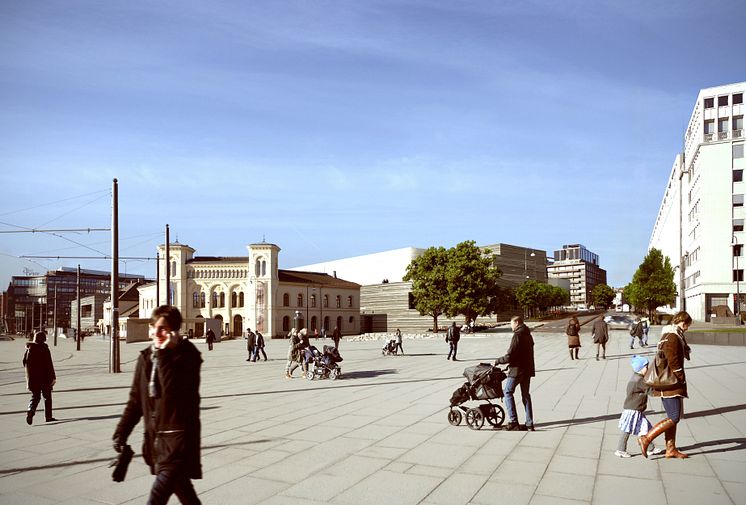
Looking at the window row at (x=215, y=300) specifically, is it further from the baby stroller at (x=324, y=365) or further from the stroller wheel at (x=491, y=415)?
the stroller wheel at (x=491, y=415)

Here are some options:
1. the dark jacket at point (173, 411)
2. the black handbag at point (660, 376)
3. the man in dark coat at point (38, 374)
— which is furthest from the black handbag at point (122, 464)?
the man in dark coat at point (38, 374)

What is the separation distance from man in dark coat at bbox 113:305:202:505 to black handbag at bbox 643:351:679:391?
5.83m

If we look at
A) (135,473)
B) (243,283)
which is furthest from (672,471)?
(243,283)

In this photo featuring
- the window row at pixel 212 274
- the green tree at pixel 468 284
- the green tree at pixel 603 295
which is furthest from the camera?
the green tree at pixel 603 295

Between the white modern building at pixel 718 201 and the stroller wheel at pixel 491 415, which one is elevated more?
the white modern building at pixel 718 201

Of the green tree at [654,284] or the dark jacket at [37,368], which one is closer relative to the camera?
the dark jacket at [37,368]

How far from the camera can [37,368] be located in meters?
10.7

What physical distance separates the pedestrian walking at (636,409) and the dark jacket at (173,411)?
5.77m

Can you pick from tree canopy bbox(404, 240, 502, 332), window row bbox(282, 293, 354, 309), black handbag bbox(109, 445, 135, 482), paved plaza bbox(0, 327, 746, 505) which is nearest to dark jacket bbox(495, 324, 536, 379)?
paved plaza bbox(0, 327, 746, 505)

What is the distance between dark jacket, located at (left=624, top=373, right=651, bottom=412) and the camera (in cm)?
745

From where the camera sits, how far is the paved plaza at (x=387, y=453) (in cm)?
618

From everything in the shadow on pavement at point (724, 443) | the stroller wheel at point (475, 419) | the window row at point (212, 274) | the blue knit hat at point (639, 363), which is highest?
the window row at point (212, 274)

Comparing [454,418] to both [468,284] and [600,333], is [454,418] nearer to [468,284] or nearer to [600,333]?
[600,333]

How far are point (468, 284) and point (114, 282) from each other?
137 feet
